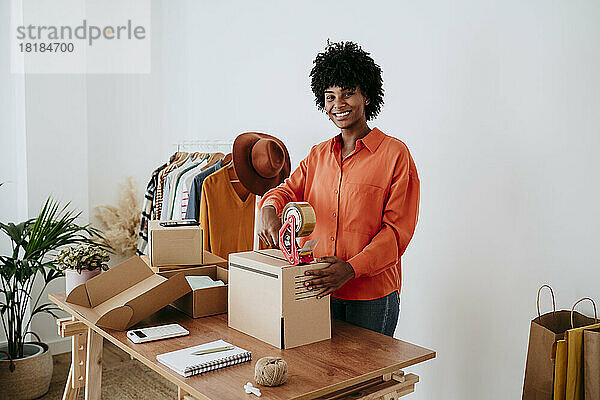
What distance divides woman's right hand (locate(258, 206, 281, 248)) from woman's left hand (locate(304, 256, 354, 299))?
24cm

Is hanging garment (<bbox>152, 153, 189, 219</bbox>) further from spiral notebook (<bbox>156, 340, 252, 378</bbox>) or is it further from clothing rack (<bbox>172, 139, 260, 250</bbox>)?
spiral notebook (<bbox>156, 340, 252, 378</bbox>)

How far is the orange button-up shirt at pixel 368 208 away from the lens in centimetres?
190

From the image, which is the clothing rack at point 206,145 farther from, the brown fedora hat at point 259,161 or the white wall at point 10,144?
the white wall at point 10,144

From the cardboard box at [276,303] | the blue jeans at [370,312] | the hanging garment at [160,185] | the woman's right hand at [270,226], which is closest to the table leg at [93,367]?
the cardboard box at [276,303]

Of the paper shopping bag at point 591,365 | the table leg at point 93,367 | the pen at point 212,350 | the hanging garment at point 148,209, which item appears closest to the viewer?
the pen at point 212,350

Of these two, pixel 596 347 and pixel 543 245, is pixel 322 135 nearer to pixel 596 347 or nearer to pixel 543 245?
pixel 543 245

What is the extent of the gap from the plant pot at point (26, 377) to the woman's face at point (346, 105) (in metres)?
2.40

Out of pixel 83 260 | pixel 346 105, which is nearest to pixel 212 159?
pixel 83 260

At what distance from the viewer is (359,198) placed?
1973 millimetres

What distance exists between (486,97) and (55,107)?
283 centimetres

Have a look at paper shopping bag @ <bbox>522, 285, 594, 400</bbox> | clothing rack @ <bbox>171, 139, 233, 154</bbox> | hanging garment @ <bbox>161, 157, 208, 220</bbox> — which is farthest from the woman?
clothing rack @ <bbox>171, 139, 233, 154</bbox>

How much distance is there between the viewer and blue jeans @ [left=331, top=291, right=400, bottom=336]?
2.01 meters

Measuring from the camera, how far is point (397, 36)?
8.84ft

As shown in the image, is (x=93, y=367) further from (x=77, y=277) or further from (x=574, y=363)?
(x=574, y=363)
